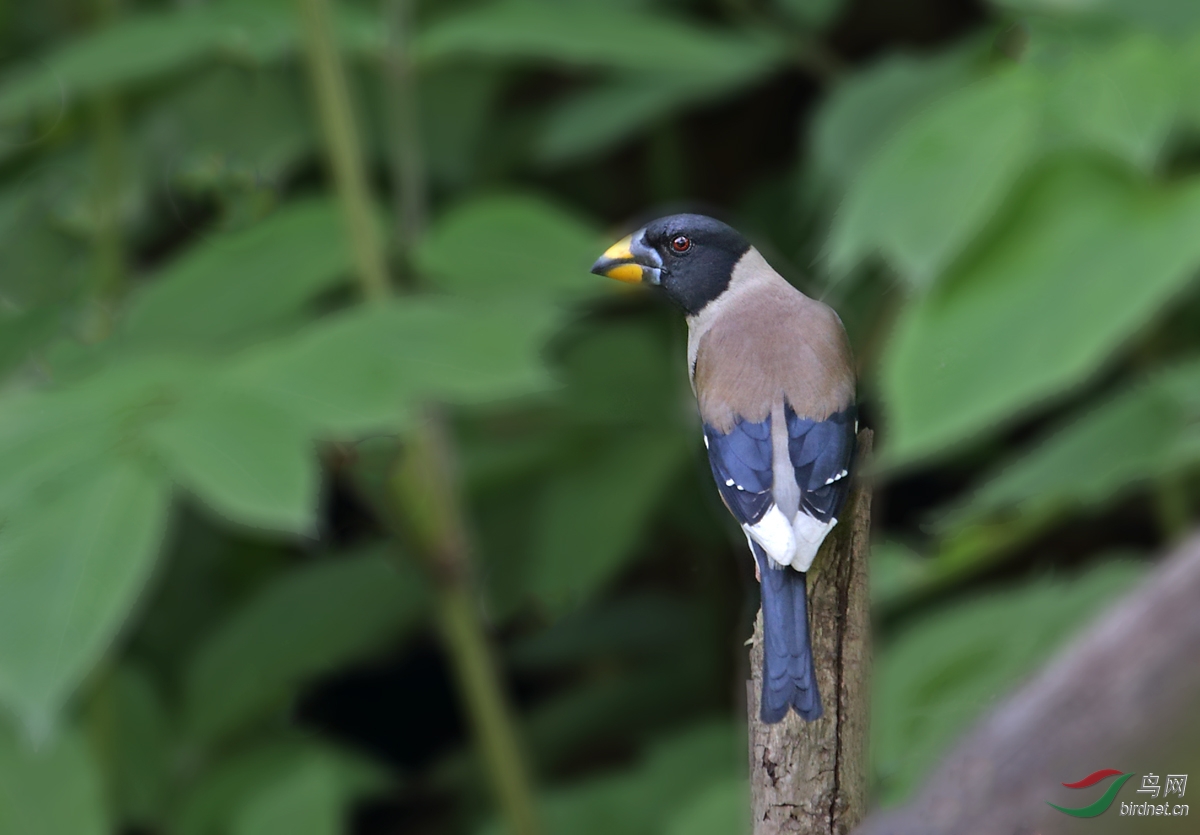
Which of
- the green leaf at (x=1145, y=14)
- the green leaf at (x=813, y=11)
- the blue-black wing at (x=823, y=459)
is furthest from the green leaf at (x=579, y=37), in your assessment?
the blue-black wing at (x=823, y=459)

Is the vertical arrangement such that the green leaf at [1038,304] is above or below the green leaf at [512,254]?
below

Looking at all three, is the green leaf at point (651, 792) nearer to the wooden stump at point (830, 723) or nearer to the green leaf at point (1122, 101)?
the green leaf at point (1122, 101)

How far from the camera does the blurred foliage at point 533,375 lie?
1.53m

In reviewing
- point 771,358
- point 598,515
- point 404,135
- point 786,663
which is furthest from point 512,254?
point 786,663

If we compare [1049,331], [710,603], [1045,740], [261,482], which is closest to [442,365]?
[261,482]

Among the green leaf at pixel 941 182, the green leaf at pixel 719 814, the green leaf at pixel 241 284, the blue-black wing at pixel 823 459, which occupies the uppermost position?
the green leaf at pixel 241 284

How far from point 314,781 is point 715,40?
1.32m

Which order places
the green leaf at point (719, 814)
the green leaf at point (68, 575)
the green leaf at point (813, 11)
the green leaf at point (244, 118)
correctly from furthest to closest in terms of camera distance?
the green leaf at point (244, 118)
the green leaf at point (813, 11)
the green leaf at point (719, 814)
the green leaf at point (68, 575)

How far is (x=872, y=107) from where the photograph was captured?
2.21 metres

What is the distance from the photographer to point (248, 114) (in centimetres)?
255

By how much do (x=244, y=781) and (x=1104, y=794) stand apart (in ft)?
5.46

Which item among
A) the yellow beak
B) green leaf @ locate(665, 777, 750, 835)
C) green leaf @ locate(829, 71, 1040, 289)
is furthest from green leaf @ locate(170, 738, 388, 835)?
the yellow beak

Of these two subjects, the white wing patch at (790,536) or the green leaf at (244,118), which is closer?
the white wing patch at (790,536)

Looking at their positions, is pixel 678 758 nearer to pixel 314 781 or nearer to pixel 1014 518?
pixel 314 781
